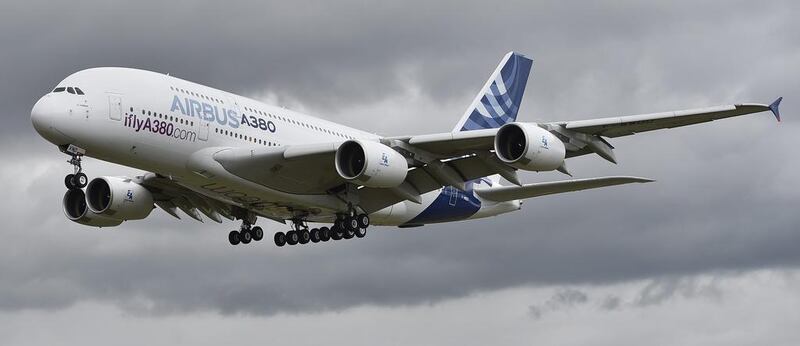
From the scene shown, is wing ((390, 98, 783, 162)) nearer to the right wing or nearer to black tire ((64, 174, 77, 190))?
the right wing

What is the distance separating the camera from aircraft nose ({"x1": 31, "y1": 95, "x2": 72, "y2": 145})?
156ft

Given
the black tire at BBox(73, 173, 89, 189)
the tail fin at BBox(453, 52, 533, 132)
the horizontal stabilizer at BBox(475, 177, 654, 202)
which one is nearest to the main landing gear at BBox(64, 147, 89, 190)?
the black tire at BBox(73, 173, 89, 189)

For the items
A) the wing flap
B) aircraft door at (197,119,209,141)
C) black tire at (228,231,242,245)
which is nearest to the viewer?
aircraft door at (197,119,209,141)

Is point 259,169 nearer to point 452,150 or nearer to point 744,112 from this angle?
point 452,150

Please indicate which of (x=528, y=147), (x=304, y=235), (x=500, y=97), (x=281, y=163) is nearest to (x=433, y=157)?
(x=528, y=147)

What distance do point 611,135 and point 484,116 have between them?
52.3ft

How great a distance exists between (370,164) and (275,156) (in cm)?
355

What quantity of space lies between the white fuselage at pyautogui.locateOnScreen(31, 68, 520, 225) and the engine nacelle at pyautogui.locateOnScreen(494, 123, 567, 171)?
8.49 meters

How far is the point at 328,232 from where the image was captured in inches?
2229

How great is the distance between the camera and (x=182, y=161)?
50.2m

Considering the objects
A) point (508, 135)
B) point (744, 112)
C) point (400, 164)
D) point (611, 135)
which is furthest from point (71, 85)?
point (744, 112)

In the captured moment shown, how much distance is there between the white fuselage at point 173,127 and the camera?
4803 cm

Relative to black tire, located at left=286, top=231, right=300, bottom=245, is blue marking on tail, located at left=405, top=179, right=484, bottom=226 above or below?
above

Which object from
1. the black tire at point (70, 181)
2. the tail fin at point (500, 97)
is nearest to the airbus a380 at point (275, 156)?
the black tire at point (70, 181)
